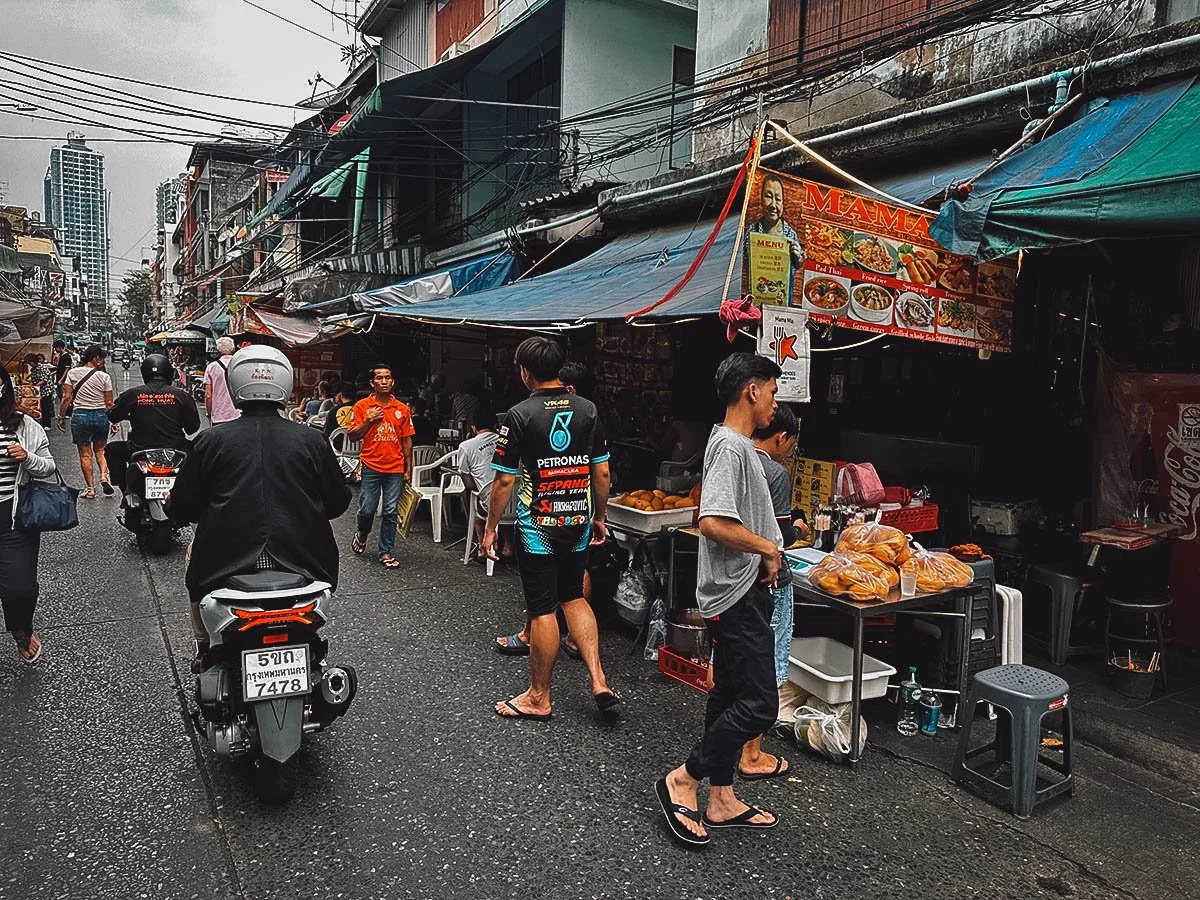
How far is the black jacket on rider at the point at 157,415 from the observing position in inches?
295

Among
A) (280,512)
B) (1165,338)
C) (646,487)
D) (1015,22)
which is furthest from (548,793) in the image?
(1015,22)

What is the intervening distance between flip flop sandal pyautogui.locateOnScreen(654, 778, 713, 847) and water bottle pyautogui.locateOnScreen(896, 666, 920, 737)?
161cm

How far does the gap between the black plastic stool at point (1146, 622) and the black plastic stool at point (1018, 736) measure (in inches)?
57.5

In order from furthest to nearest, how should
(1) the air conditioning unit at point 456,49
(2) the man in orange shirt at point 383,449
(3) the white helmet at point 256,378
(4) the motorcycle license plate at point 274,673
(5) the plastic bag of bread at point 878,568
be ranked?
(1) the air conditioning unit at point 456,49 < (2) the man in orange shirt at point 383,449 < (5) the plastic bag of bread at point 878,568 < (3) the white helmet at point 256,378 < (4) the motorcycle license plate at point 274,673

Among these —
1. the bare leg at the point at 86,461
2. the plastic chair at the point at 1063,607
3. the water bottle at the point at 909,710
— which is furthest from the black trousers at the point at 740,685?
the bare leg at the point at 86,461

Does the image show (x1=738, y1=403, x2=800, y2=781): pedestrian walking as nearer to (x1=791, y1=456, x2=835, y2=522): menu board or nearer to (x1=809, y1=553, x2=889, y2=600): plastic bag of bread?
(x1=809, y1=553, x2=889, y2=600): plastic bag of bread

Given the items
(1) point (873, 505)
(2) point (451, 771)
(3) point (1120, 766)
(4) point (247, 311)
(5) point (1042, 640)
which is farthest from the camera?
(4) point (247, 311)

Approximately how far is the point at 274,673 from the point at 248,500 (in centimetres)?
72

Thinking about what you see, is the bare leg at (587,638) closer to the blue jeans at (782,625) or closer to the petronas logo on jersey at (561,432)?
the petronas logo on jersey at (561,432)

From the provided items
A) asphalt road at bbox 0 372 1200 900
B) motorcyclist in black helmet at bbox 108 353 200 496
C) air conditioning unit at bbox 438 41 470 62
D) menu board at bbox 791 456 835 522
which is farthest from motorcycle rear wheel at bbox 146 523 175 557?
air conditioning unit at bbox 438 41 470 62

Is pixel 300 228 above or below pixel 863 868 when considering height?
above

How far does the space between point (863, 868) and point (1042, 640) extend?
3316 mm

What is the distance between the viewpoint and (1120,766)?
403 cm

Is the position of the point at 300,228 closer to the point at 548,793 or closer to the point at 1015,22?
the point at 1015,22
